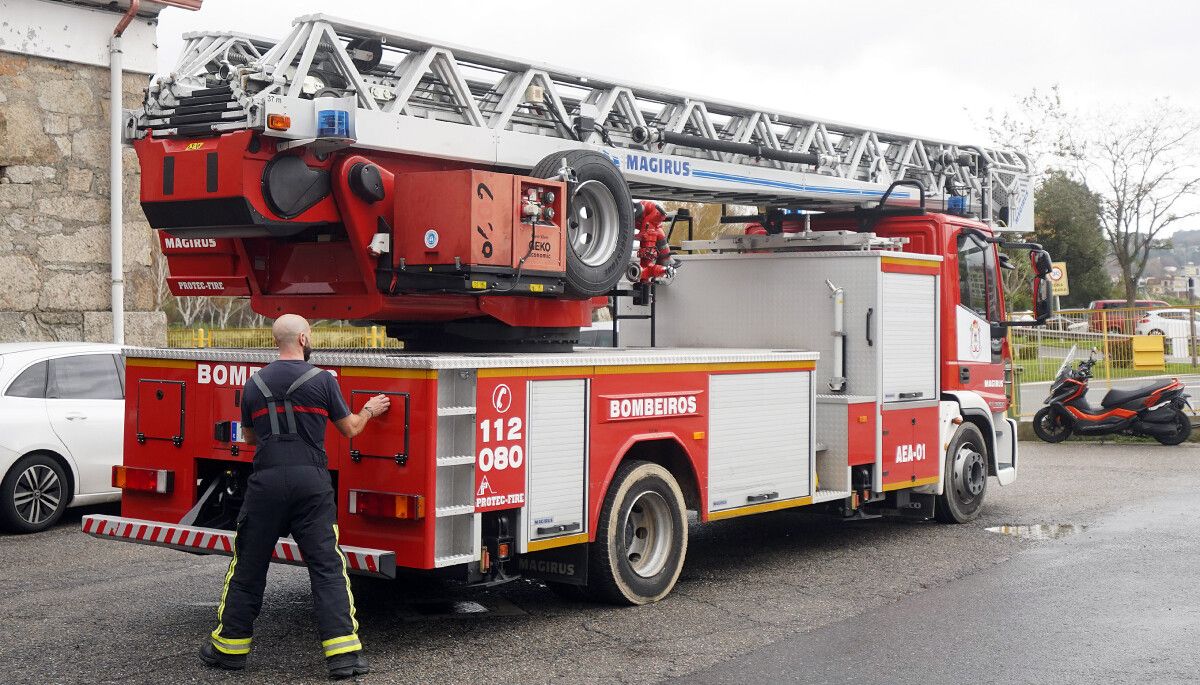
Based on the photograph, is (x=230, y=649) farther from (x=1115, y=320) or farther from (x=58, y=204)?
(x=1115, y=320)

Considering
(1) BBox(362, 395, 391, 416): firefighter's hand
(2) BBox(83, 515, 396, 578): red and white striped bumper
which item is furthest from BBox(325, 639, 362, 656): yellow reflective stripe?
(1) BBox(362, 395, 391, 416): firefighter's hand

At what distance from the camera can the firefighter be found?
20.0 ft

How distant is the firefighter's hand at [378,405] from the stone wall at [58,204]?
8058mm

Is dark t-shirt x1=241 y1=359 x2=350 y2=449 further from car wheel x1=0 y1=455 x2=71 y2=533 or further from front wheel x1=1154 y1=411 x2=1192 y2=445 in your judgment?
front wheel x1=1154 y1=411 x2=1192 y2=445

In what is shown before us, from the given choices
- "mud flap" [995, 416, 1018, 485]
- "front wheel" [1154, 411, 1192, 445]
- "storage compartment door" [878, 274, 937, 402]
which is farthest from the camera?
"front wheel" [1154, 411, 1192, 445]

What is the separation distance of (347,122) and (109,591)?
3.41m

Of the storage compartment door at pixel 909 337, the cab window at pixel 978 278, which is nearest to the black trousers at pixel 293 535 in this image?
the storage compartment door at pixel 909 337

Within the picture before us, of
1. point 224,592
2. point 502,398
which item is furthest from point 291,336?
point 224,592

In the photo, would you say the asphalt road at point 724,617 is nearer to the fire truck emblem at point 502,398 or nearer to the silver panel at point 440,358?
the fire truck emblem at point 502,398

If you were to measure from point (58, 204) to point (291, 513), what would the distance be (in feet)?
27.6

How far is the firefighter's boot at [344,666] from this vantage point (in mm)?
6062

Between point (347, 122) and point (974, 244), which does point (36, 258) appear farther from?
point (974, 244)

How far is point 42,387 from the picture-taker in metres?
10.3

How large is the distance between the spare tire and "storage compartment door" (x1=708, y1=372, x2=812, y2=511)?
100cm
